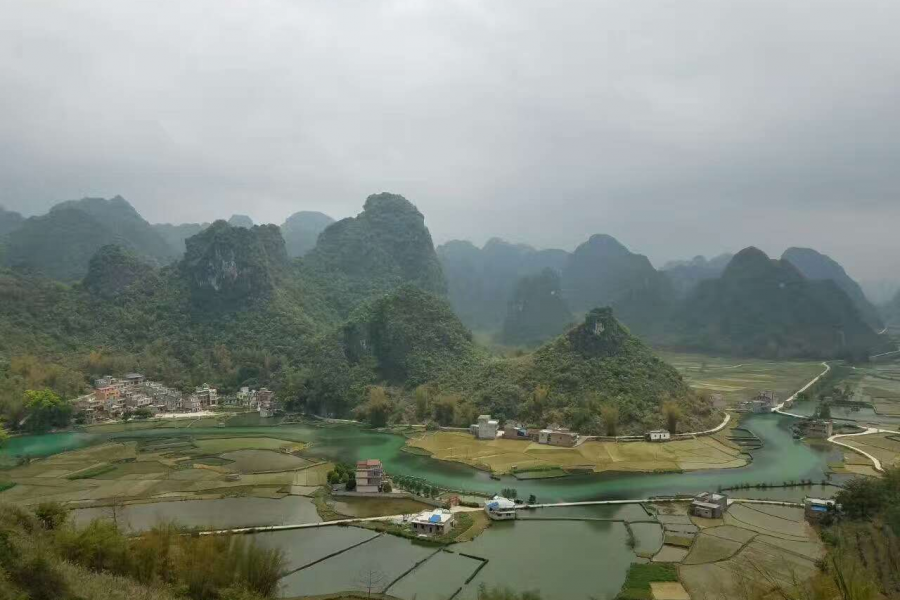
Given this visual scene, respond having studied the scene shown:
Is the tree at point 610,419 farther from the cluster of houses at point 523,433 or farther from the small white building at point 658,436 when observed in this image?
the cluster of houses at point 523,433

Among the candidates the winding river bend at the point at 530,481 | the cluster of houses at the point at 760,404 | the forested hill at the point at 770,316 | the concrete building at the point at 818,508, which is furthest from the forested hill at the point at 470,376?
the forested hill at the point at 770,316

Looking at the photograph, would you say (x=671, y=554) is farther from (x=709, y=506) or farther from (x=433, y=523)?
(x=433, y=523)

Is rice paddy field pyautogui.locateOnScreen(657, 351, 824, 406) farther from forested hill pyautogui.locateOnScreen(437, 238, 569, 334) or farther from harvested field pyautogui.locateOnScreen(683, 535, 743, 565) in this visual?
forested hill pyautogui.locateOnScreen(437, 238, 569, 334)

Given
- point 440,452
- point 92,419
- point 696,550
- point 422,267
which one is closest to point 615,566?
point 696,550

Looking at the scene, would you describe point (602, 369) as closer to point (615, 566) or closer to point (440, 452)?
point (440, 452)

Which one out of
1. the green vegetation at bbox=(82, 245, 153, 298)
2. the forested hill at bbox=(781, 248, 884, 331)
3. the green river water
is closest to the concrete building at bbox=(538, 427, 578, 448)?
the green river water
